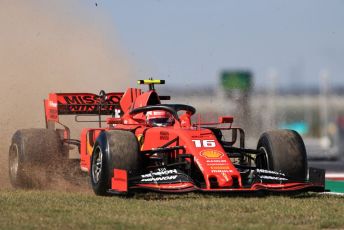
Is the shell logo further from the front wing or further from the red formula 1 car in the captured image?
the front wing

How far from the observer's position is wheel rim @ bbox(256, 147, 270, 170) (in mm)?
14137

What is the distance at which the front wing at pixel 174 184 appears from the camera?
12555mm

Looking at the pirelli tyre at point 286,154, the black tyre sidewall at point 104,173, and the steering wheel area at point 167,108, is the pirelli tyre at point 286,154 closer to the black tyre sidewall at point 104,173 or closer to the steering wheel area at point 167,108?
the steering wheel area at point 167,108

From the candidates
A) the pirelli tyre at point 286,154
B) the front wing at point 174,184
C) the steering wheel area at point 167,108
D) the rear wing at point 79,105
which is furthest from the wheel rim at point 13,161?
the pirelli tyre at point 286,154

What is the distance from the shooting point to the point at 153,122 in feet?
49.6

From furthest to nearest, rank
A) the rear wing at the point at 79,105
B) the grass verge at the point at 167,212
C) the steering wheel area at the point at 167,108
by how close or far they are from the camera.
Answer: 1. the rear wing at the point at 79,105
2. the steering wheel area at the point at 167,108
3. the grass verge at the point at 167,212

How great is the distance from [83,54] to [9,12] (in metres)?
2.23

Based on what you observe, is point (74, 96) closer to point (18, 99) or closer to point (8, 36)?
point (18, 99)

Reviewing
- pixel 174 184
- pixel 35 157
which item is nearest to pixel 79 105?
pixel 35 157

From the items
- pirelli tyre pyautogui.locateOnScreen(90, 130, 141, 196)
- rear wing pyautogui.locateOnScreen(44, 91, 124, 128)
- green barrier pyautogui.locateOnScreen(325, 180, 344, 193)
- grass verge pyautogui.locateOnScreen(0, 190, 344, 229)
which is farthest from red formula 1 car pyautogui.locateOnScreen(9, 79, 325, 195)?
green barrier pyautogui.locateOnScreen(325, 180, 344, 193)

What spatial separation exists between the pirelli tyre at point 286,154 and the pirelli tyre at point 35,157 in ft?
12.4

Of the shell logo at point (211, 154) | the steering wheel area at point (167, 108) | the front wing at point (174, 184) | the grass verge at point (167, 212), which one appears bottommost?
the grass verge at point (167, 212)

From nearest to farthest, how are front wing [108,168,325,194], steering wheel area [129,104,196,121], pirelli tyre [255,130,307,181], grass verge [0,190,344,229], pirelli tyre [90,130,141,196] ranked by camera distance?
grass verge [0,190,344,229] → front wing [108,168,325,194] → pirelli tyre [90,130,141,196] → pirelli tyre [255,130,307,181] → steering wheel area [129,104,196,121]

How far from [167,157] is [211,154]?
2.88 feet
